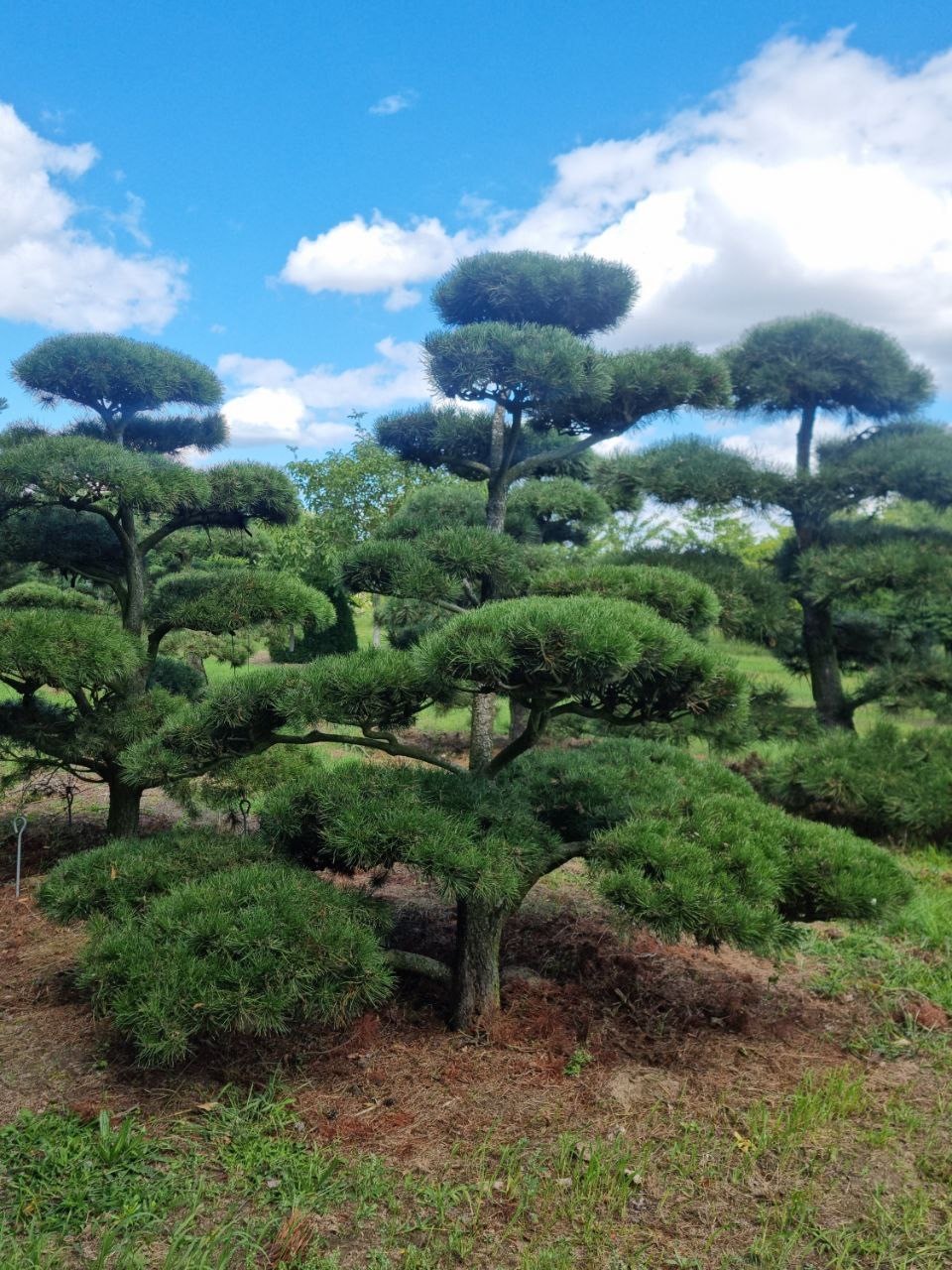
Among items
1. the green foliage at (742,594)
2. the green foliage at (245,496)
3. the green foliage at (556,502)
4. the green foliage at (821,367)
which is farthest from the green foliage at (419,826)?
the green foliage at (821,367)

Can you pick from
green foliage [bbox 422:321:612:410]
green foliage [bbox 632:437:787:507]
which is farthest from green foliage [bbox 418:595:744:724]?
green foliage [bbox 632:437:787:507]

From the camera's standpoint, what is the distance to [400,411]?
5.29 m

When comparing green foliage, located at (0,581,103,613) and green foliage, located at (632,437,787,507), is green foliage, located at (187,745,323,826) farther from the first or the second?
green foliage, located at (632,437,787,507)

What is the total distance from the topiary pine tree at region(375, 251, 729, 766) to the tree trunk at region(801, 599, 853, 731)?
14.4 ft

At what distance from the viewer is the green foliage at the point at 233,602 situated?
5.05 m

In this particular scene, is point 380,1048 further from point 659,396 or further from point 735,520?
point 735,520

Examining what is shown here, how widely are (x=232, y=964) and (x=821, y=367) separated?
8018 mm

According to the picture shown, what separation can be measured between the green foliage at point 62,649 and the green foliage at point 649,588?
2.43 metres

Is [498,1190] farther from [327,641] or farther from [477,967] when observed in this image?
[327,641]

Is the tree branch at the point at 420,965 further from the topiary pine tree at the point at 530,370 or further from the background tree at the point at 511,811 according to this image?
the topiary pine tree at the point at 530,370

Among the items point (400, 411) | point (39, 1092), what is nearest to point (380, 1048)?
point (39, 1092)

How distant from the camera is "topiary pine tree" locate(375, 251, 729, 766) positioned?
430 centimetres

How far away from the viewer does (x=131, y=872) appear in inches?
136

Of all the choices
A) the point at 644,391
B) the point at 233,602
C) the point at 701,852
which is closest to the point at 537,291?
the point at 644,391
